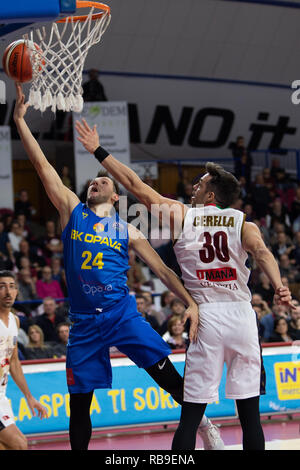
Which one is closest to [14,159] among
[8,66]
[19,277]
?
[19,277]

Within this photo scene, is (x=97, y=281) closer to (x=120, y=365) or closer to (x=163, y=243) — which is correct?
(x=120, y=365)

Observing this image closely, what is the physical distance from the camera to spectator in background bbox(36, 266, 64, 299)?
1335 centimetres

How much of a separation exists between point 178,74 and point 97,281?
14.2 m

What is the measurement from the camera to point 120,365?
9922 mm

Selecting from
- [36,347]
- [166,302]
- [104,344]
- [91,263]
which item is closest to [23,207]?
[166,302]

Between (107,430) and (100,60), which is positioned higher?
(100,60)

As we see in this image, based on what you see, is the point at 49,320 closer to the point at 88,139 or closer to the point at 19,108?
the point at 19,108

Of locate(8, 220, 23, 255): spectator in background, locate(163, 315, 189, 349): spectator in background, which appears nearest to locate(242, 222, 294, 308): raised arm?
locate(163, 315, 189, 349): spectator in background

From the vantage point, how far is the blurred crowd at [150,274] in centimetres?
1102

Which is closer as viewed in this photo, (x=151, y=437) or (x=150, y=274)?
(x=151, y=437)

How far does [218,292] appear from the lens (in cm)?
567

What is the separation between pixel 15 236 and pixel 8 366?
8.24m
